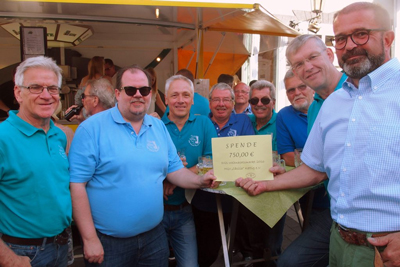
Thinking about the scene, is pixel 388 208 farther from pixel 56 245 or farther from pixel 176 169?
pixel 56 245

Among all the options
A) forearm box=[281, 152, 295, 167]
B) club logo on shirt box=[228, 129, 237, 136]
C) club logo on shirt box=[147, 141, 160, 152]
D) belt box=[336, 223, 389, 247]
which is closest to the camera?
belt box=[336, 223, 389, 247]

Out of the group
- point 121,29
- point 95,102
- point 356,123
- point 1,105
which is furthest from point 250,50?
point 356,123

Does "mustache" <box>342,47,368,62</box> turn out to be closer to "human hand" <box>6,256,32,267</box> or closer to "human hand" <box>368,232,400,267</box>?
"human hand" <box>368,232,400,267</box>

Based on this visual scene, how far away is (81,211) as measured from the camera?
1.92 metres

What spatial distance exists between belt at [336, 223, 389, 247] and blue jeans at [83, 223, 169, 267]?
1192 mm

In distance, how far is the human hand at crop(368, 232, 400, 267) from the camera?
1545mm

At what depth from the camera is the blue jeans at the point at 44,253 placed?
1.67 meters

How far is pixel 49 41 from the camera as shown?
6898 mm

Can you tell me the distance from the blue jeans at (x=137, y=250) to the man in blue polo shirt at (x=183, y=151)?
301 mm

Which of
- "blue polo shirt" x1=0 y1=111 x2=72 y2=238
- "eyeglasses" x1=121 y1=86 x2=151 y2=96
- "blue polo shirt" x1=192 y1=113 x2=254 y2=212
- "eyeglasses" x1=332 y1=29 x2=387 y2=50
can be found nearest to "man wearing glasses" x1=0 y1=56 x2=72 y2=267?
"blue polo shirt" x1=0 y1=111 x2=72 y2=238

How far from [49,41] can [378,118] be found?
698cm

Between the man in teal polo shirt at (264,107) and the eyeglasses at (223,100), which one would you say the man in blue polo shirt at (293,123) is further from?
the eyeglasses at (223,100)

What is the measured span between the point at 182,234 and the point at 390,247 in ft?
5.01

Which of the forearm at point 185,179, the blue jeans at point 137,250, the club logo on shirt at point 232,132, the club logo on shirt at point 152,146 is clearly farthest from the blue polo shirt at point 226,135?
the club logo on shirt at point 152,146
